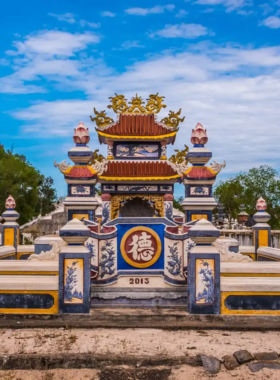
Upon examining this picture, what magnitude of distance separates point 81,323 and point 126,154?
9357mm

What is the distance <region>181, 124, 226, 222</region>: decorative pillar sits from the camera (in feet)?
43.2

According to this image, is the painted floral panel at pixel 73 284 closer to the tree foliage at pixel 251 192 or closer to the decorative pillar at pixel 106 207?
the decorative pillar at pixel 106 207

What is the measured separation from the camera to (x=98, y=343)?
6219mm

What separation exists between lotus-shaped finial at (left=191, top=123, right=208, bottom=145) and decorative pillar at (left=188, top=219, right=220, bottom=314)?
607 cm

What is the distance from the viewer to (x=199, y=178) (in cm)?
1359

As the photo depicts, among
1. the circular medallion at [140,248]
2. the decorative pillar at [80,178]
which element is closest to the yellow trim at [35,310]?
the circular medallion at [140,248]

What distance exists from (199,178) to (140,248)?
5.26 meters

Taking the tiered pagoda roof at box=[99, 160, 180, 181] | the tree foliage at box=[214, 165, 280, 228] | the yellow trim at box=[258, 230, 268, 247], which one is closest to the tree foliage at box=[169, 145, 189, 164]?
the tiered pagoda roof at box=[99, 160, 180, 181]

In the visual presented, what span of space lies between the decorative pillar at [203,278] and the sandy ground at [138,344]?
612 mm

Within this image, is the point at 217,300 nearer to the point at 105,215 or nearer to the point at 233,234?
the point at 105,215

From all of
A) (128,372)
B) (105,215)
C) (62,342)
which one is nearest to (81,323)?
(62,342)

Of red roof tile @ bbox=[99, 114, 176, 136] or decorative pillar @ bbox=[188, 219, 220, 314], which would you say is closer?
decorative pillar @ bbox=[188, 219, 220, 314]

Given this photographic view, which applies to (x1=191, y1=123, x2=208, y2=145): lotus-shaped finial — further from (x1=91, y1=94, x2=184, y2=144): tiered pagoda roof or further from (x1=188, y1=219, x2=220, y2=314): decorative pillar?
(x1=188, y1=219, x2=220, y2=314): decorative pillar

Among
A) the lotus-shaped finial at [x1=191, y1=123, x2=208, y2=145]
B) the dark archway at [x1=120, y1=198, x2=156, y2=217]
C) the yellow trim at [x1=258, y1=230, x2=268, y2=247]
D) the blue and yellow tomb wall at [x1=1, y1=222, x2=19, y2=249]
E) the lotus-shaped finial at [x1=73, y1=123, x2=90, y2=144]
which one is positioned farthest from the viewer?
the dark archway at [x1=120, y1=198, x2=156, y2=217]
